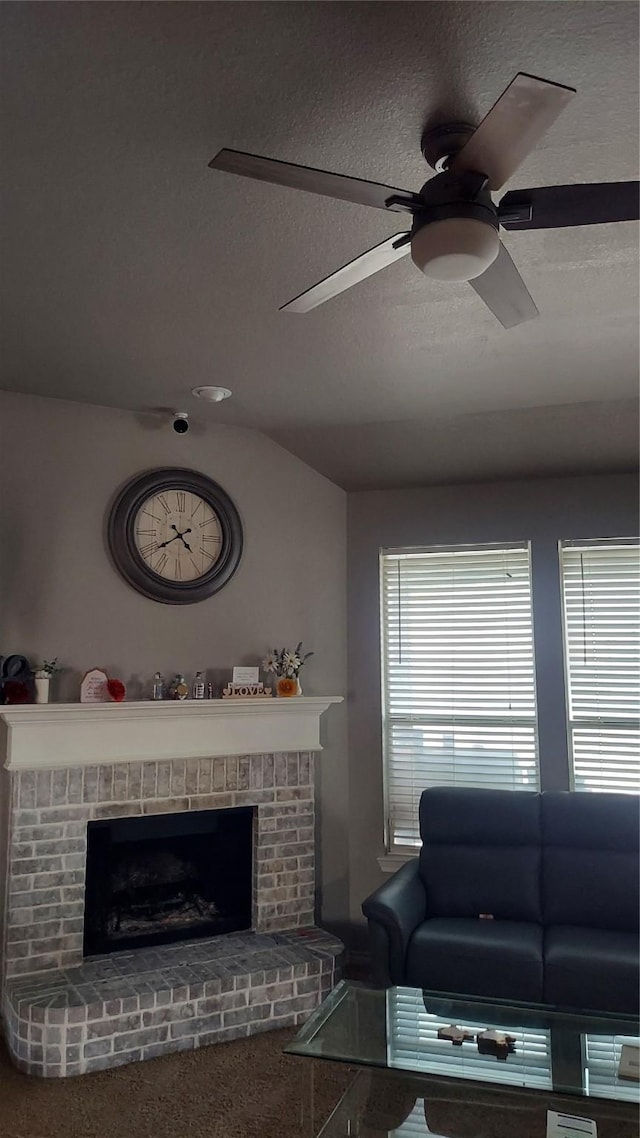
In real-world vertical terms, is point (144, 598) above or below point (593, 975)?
above

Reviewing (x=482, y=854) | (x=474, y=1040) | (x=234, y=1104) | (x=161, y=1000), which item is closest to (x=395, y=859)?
(x=482, y=854)

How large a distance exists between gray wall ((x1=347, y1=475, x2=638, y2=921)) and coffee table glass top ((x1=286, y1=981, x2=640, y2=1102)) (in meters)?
1.61

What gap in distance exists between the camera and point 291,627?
14.8ft

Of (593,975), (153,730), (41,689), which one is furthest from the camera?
(153,730)

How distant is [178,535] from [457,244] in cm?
272

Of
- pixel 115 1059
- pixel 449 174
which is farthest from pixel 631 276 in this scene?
pixel 115 1059

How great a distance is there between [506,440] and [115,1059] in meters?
3.40

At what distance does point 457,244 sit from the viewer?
5.64ft

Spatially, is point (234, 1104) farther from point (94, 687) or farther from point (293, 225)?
point (293, 225)

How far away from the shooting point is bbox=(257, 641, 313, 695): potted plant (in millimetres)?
4258

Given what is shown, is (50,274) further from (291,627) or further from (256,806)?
(256,806)

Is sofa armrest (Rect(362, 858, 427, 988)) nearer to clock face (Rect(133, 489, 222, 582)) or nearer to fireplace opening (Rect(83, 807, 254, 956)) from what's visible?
fireplace opening (Rect(83, 807, 254, 956))

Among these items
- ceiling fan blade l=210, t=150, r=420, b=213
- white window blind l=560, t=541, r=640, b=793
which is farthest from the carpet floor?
ceiling fan blade l=210, t=150, r=420, b=213

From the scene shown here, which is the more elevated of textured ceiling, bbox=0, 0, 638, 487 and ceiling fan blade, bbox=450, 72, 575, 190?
textured ceiling, bbox=0, 0, 638, 487
